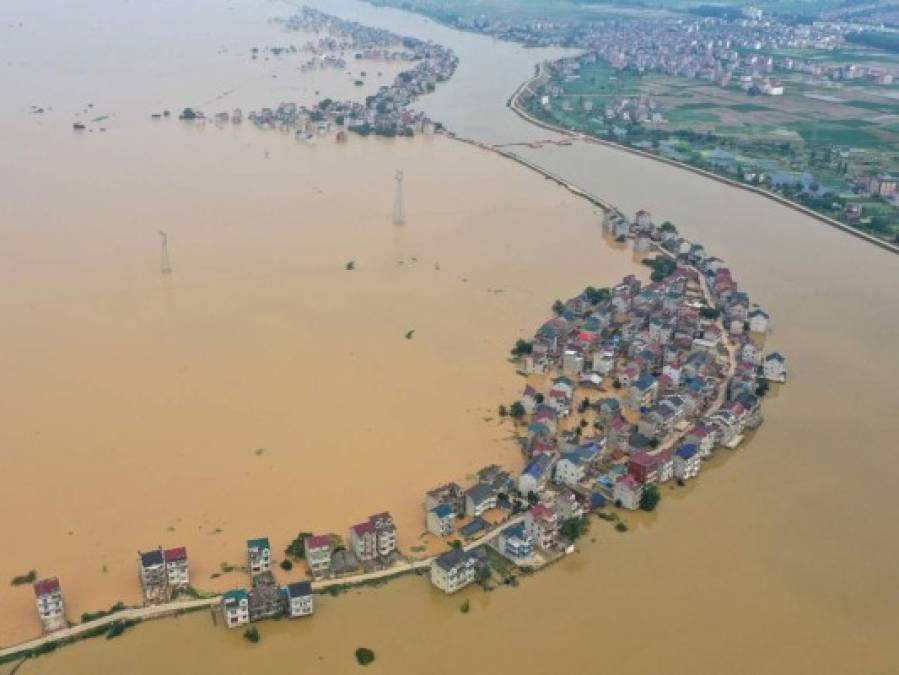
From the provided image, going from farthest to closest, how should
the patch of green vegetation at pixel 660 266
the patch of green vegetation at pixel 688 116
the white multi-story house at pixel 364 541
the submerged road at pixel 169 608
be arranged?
the patch of green vegetation at pixel 688 116, the patch of green vegetation at pixel 660 266, the white multi-story house at pixel 364 541, the submerged road at pixel 169 608

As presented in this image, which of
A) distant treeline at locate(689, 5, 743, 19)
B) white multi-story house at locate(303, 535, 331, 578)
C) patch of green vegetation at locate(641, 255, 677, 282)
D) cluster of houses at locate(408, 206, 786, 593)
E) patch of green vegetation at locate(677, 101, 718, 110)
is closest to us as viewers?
white multi-story house at locate(303, 535, 331, 578)

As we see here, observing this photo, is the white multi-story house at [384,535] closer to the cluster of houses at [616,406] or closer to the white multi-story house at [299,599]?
the cluster of houses at [616,406]

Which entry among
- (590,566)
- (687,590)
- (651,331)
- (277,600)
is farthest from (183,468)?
(651,331)

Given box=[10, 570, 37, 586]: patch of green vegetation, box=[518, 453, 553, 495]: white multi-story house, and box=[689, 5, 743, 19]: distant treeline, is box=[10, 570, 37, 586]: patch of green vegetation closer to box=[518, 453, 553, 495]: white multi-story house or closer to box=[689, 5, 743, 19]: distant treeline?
box=[518, 453, 553, 495]: white multi-story house

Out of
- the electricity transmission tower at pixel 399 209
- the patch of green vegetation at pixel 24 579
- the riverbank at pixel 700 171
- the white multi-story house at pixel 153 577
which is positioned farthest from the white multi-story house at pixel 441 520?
the riverbank at pixel 700 171

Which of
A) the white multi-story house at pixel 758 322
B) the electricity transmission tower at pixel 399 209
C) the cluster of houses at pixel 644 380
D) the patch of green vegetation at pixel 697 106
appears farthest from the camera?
the patch of green vegetation at pixel 697 106

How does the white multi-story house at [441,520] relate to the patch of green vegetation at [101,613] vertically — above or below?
above

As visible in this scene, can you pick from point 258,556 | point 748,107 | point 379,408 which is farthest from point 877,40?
point 258,556

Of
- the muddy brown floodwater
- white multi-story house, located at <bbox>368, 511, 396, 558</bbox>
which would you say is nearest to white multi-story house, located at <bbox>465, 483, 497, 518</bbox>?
the muddy brown floodwater
